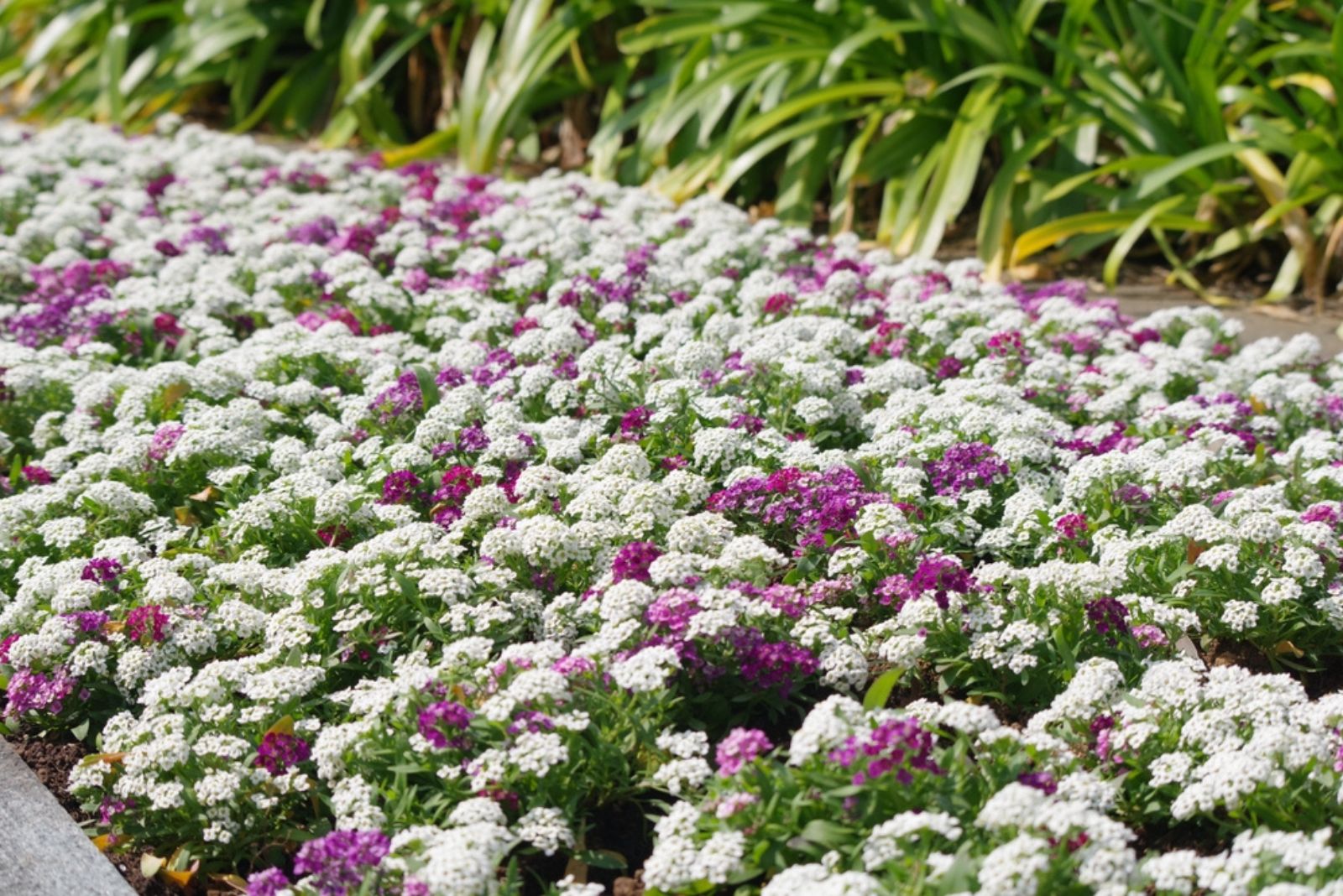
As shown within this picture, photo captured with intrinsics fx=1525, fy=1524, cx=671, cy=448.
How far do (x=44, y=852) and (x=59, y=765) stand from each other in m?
0.47

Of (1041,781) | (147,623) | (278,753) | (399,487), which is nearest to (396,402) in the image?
(399,487)

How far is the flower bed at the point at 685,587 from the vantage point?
109 inches

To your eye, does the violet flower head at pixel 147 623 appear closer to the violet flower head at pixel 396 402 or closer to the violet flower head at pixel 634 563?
the violet flower head at pixel 634 563

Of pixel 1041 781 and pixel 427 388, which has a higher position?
pixel 427 388

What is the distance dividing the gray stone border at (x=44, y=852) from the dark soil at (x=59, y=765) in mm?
87

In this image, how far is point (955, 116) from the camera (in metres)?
6.91

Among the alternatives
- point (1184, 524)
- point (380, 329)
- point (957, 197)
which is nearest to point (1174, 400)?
point (1184, 524)

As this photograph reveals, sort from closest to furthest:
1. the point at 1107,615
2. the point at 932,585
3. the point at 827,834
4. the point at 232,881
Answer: the point at 827,834 < the point at 232,881 < the point at 1107,615 < the point at 932,585

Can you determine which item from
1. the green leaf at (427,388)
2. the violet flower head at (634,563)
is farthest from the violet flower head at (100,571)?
the violet flower head at (634,563)

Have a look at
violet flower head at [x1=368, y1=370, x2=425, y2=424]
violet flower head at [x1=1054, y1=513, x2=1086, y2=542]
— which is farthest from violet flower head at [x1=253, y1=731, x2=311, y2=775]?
violet flower head at [x1=1054, y1=513, x2=1086, y2=542]

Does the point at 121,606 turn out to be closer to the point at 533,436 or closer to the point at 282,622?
the point at 282,622

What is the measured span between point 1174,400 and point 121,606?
321 centimetres

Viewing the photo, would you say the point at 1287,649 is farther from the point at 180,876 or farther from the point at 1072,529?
the point at 180,876

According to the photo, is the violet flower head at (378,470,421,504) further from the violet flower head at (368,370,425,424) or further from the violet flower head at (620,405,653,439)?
the violet flower head at (620,405,653,439)
